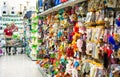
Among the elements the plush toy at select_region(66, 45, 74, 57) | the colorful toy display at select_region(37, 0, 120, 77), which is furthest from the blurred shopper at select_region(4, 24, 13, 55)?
the plush toy at select_region(66, 45, 74, 57)

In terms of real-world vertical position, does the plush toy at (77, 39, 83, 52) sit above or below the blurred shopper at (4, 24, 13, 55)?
above

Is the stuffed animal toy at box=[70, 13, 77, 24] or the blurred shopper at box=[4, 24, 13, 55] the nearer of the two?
the stuffed animal toy at box=[70, 13, 77, 24]

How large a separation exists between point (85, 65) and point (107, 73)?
634 millimetres

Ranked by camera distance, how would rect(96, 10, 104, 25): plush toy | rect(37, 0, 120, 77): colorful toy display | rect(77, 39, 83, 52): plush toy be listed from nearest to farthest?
1. rect(37, 0, 120, 77): colorful toy display
2. rect(96, 10, 104, 25): plush toy
3. rect(77, 39, 83, 52): plush toy

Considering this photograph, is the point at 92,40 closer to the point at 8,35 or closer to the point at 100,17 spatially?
the point at 100,17

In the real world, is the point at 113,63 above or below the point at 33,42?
above

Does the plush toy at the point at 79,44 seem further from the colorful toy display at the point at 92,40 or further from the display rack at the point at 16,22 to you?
the display rack at the point at 16,22

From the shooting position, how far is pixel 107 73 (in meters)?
2.34

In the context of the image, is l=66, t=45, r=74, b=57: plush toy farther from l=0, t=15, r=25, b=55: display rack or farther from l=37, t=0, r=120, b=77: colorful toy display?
l=0, t=15, r=25, b=55: display rack

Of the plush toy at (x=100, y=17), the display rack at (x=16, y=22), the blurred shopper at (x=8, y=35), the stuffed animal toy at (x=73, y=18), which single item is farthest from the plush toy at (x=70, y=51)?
the display rack at (x=16, y=22)

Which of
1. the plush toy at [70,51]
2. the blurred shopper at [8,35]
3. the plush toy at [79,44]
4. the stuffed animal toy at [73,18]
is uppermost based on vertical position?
the stuffed animal toy at [73,18]

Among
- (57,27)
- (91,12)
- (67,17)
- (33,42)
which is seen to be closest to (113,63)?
(91,12)

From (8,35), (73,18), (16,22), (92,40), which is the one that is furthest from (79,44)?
(16,22)

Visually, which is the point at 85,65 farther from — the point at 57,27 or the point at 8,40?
the point at 8,40
